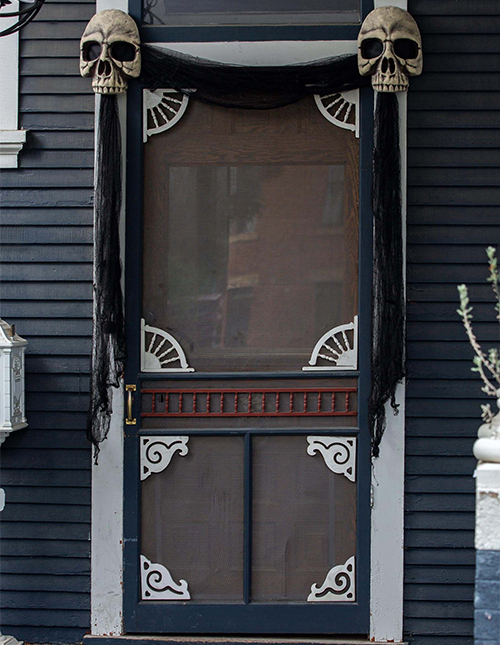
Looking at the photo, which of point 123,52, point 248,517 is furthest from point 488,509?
point 123,52

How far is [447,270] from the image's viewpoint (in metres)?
3.09

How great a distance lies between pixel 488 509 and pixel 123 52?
2.34 m

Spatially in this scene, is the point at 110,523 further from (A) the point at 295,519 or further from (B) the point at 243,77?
(B) the point at 243,77

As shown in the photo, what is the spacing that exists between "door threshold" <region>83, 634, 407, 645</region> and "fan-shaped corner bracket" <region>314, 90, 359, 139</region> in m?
2.24

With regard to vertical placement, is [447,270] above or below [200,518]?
above

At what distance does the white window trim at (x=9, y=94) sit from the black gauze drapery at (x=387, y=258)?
1.60m

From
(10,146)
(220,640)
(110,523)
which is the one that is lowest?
(220,640)

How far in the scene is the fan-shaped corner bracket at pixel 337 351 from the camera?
3.11 meters

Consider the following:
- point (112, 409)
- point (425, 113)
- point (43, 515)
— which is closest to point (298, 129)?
point (425, 113)

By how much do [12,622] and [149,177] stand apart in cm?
211

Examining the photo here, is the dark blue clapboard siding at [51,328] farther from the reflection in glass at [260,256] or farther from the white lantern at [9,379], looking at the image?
the reflection in glass at [260,256]

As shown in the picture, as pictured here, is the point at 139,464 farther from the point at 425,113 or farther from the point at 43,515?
the point at 425,113

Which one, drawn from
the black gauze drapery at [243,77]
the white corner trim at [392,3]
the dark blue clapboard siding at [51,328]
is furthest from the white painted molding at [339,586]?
the white corner trim at [392,3]

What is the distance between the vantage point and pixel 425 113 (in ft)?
10.1
